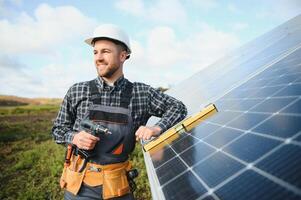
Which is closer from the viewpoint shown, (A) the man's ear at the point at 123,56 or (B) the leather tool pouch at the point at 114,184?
(B) the leather tool pouch at the point at 114,184

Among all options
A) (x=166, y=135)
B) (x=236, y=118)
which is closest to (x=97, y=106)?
(x=166, y=135)

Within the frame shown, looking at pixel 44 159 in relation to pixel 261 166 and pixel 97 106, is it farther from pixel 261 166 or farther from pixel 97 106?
pixel 261 166

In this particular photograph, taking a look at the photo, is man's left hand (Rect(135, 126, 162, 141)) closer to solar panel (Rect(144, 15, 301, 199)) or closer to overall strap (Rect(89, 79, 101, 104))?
solar panel (Rect(144, 15, 301, 199))

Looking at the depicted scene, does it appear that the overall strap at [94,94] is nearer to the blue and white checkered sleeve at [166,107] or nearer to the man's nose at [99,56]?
the man's nose at [99,56]

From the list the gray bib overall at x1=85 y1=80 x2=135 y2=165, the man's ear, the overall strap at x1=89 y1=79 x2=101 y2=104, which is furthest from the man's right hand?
the man's ear

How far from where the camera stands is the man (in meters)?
3.85

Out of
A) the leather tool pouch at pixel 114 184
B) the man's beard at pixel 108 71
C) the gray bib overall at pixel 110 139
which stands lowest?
the leather tool pouch at pixel 114 184

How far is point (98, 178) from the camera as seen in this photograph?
3.85 metres

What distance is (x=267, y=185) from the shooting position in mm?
1598

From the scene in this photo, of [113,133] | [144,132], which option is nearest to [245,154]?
[144,132]

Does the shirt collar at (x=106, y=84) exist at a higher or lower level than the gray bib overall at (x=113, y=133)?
higher

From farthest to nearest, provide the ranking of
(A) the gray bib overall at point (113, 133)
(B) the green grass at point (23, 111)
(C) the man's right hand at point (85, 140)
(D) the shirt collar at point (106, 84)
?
(B) the green grass at point (23, 111) < (D) the shirt collar at point (106, 84) < (A) the gray bib overall at point (113, 133) < (C) the man's right hand at point (85, 140)

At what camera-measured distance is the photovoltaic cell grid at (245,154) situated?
1.66m

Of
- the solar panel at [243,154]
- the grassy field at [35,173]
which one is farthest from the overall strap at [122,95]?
the grassy field at [35,173]
